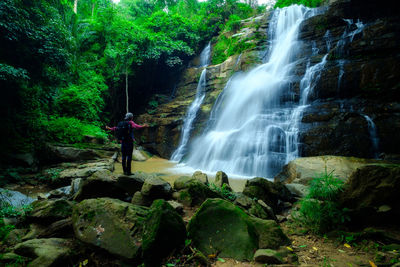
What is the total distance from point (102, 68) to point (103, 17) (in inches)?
159

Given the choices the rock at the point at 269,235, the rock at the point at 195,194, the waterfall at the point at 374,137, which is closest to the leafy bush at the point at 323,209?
the rock at the point at 269,235

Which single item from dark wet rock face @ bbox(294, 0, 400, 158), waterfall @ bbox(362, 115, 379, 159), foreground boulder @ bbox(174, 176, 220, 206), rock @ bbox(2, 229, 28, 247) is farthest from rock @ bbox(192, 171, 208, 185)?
waterfall @ bbox(362, 115, 379, 159)

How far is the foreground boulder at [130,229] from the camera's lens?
2.13 metres

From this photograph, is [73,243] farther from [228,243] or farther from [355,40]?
[355,40]

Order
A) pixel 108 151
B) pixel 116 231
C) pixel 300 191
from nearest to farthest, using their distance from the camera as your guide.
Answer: pixel 116 231 → pixel 300 191 → pixel 108 151

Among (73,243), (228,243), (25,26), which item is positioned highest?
Answer: (25,26)

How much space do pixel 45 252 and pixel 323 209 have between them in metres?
3.80

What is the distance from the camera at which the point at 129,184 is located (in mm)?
4043

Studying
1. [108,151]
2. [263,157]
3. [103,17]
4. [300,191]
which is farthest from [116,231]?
[103,17]

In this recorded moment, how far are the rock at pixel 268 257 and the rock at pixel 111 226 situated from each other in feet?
4.44

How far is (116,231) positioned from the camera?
7.56ft

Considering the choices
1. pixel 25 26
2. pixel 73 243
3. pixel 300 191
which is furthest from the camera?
pixel 25 26

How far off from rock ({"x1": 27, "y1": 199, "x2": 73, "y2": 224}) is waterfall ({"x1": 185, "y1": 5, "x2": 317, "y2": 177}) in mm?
6795

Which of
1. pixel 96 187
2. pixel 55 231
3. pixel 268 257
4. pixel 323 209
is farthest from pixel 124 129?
pixel 323 209
